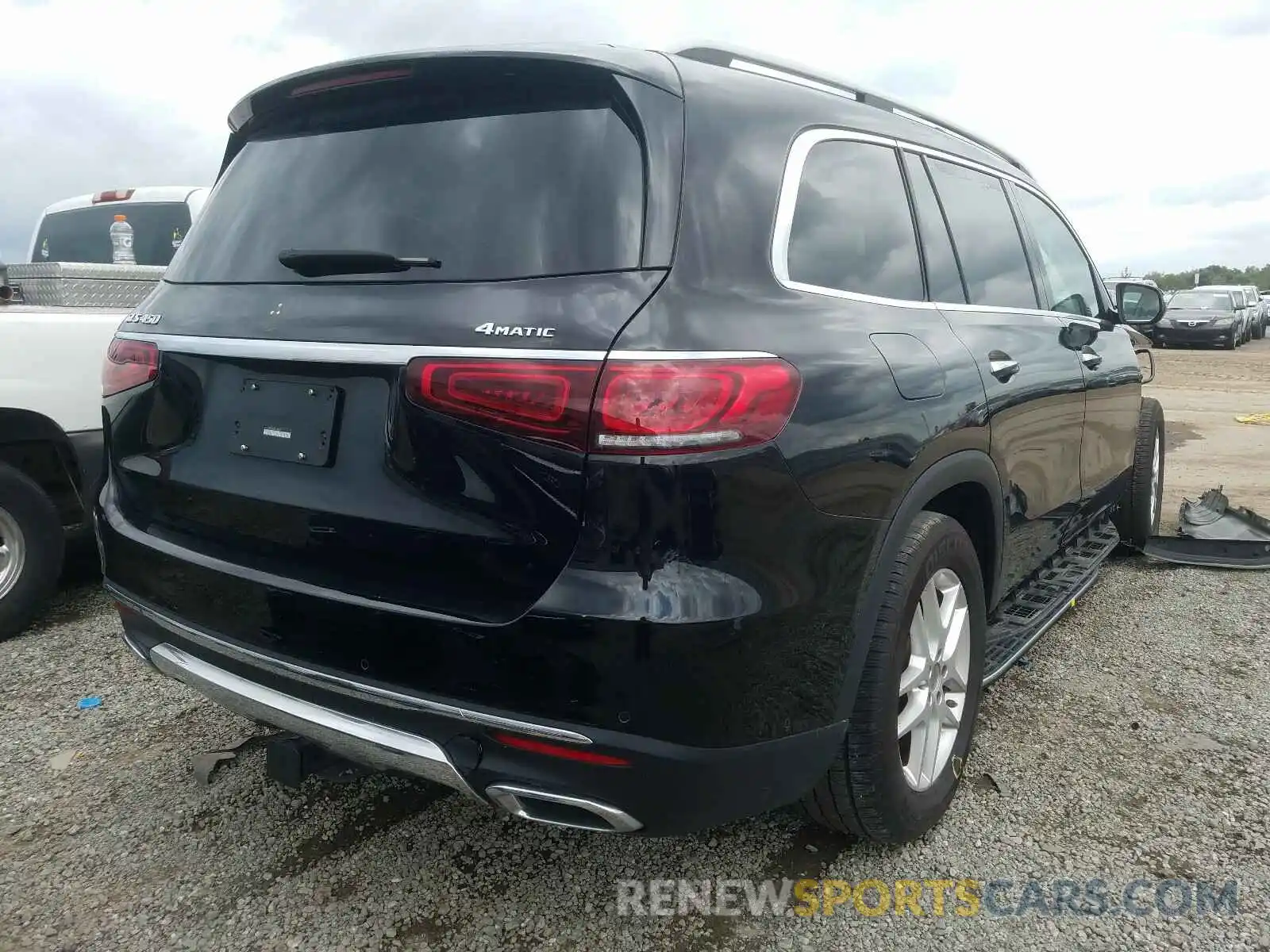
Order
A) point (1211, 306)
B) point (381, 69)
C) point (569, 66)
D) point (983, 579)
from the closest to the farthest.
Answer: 1. point (569, 66)
2. point (381, 69)
3. point (983, 579)
4. point (1211, 306)

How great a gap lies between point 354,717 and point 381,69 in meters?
1.38

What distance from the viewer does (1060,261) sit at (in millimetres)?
3893

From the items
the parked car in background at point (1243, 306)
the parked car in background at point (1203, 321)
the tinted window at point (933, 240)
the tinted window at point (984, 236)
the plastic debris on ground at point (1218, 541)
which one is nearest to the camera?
the tinted window at point (933, 240)

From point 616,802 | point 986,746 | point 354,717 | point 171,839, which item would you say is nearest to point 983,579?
point 986,746

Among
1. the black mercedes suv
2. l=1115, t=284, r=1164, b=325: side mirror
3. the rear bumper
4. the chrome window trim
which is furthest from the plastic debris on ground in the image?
the rear bumper

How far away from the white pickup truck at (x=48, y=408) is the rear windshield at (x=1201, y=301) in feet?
94.4

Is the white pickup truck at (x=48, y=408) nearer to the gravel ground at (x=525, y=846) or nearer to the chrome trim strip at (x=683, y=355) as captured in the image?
the gravel ground at (x=525, y=846)

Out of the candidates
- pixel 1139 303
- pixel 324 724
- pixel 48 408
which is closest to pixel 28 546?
pixel 48 408

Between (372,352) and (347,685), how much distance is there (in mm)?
656

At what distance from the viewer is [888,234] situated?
98.9 inches

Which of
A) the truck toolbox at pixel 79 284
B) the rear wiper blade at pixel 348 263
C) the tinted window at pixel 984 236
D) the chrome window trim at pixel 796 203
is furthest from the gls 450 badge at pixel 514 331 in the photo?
the truck toolbox at pixel 79 284

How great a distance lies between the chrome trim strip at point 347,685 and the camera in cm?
174

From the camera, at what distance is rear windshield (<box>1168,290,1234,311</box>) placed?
26.7 metres

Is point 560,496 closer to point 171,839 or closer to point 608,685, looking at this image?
point 608,685
